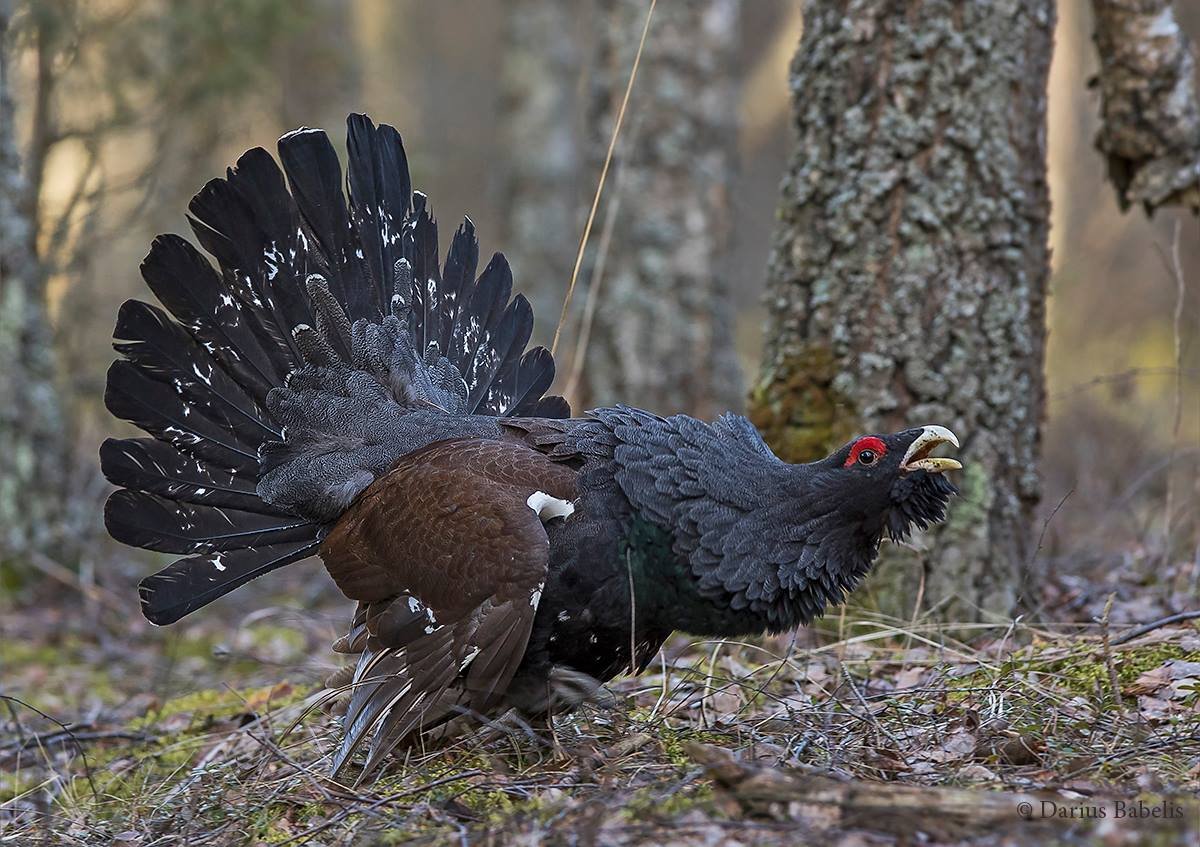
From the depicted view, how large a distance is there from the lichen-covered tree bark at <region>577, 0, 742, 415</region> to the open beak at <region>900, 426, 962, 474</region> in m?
4.94

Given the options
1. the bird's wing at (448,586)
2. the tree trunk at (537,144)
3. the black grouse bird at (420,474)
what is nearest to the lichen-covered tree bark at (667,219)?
the black grouse bird at (420,474)

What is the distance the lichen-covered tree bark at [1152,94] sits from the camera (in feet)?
17.7

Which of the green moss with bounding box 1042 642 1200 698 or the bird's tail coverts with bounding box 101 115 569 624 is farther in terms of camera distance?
the bird's tail coverts with bounding box 101 115 569 624

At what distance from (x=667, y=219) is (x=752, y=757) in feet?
20.2

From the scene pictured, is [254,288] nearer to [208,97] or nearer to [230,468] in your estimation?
[230,468]

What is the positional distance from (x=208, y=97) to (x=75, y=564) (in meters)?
4.00

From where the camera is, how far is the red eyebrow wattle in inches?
155

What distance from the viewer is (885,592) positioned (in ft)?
17.2

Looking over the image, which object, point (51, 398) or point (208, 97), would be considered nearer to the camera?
point (51, 398)

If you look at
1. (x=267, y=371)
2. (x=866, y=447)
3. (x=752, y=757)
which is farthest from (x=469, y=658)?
(x=267, y=371)

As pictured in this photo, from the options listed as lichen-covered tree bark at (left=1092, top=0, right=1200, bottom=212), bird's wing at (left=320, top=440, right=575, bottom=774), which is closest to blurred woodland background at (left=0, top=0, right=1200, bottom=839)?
lichen-covered tree bark at (left=1092, top=0, right=1200, bottom=212)

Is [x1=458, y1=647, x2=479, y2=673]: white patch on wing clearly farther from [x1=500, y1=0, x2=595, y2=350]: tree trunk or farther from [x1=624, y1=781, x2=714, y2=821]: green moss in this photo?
[x1=500, y1=0, x2=595, y2=350]: tree trunk

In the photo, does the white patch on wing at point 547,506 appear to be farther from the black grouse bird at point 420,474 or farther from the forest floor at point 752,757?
the forest floor at point 752,757

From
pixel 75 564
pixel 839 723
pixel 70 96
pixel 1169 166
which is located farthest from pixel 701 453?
pixel 70 96
